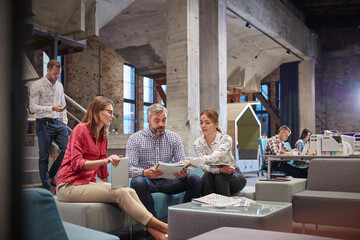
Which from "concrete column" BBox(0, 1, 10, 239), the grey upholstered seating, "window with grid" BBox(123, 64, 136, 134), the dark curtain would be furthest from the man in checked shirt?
the dark curtain

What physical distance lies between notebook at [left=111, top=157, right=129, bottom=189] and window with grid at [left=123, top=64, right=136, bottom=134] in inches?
406

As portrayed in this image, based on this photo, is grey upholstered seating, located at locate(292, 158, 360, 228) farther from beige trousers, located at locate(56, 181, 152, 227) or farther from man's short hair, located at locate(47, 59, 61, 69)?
man's short hair, located at locate(47, 59, 61, 69)

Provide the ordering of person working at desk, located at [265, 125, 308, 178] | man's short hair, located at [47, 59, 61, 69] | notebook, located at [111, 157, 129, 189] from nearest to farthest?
notebook, located at [111, 157, 129, 189] < man's short hair, located at [47, 59, 61, 69] < person working at desk, located at [265, 125, 308, 178]

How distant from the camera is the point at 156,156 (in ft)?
11.1

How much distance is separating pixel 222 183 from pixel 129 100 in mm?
10225

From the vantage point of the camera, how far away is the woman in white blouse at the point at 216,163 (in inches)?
133

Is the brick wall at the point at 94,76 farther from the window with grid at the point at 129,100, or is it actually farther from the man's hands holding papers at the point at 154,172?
the man's hands holding papers at the point at 154,172

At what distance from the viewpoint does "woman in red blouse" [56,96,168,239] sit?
2.59 m

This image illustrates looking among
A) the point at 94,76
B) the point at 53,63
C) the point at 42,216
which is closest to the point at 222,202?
the point at 42,216

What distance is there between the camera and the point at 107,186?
8.91 ft

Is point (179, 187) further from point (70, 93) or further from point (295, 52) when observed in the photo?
point (295, 52)

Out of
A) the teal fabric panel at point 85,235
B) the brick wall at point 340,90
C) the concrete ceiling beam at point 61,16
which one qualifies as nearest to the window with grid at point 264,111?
the brick wall at point 340,90

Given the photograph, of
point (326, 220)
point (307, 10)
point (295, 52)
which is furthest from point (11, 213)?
point (307, 10)

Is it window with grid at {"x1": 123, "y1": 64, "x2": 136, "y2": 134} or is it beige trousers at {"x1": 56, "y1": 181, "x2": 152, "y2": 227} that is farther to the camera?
window with grid at {"x1": 123, "y1": 64, "x2": 136, "y2": 134}
